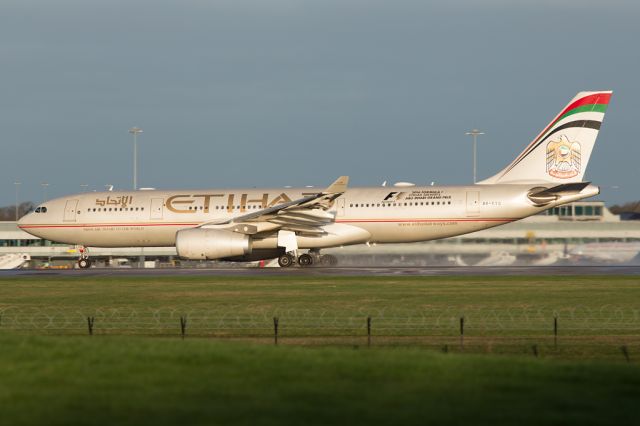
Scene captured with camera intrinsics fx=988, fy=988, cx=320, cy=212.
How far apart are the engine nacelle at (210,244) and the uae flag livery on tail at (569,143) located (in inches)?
584

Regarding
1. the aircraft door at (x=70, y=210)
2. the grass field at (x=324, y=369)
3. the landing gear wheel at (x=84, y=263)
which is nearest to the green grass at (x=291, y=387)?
the grass field at (x=324, y=369)

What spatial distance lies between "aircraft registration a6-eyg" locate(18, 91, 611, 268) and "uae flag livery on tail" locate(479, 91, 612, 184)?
5 centimetres

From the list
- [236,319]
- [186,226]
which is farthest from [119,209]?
[236,319]

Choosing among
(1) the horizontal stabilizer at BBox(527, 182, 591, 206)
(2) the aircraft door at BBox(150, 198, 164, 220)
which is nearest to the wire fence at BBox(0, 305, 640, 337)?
(1) the horizontal stabilizer at BBox(527, 182, 591, 206)

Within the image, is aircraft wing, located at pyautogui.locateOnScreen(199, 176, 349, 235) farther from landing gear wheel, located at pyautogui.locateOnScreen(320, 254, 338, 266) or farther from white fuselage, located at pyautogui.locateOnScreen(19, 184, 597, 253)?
landing gear wheel, located at pyautogui.locateOnScreen(320, 254, 338, 266)

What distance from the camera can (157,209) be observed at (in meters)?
51.6

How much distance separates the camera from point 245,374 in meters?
13.1

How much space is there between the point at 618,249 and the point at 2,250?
5492 centimetres

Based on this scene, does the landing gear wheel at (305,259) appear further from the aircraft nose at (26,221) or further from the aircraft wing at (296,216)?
the aircraft nose at (26,221)

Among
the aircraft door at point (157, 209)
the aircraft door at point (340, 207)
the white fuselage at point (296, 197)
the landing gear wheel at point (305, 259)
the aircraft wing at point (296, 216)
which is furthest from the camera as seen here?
the aircraft door at point (157, 209)

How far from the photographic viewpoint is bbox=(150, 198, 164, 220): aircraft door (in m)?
51.4

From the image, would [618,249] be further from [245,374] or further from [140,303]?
[245,374]

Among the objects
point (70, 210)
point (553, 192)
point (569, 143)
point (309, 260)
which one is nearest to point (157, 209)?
point (70, 210)

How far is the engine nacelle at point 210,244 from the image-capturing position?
45.7 meters
